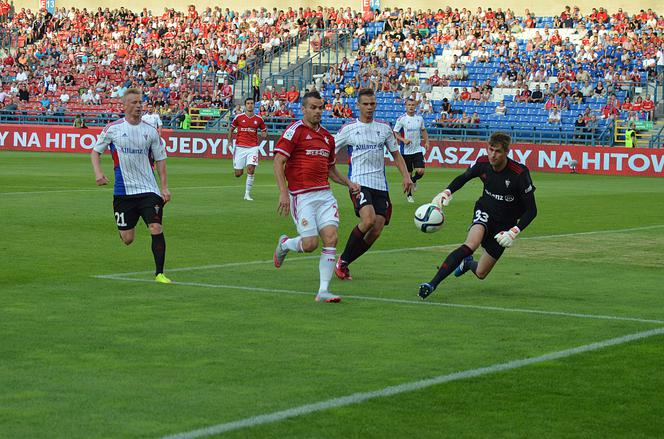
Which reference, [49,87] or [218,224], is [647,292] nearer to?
[218,224]

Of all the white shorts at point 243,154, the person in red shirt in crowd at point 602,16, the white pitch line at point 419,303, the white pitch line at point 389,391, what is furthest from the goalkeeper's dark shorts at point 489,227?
the person in red shirt in crowd at point 602,16

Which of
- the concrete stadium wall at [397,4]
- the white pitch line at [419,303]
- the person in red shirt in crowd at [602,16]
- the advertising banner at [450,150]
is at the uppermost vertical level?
the concrete stadium wall at [397,4]

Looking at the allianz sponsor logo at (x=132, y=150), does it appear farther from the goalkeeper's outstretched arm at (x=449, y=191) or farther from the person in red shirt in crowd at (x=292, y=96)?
the person in red shirt in crowd at (x=292, y=96)

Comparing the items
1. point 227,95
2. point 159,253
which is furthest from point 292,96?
point 159,253

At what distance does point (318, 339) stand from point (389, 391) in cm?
194

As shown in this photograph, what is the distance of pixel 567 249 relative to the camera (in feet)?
55.8

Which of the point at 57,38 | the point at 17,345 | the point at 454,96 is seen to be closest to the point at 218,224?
the point at 17,345

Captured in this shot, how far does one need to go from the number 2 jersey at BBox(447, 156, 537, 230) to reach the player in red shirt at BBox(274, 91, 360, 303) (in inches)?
48.7

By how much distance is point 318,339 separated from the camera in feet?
31.7

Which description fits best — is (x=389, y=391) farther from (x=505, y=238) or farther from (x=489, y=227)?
(x=489, y=227)

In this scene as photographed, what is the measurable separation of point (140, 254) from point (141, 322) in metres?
5.36

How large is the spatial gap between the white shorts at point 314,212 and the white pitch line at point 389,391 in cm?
322

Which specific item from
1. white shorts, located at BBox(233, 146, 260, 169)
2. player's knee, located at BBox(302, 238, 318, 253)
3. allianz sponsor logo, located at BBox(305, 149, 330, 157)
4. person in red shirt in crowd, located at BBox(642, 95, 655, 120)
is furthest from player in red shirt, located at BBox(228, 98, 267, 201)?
person in red shirt in crowd, located at BBox(642, 95, 655, 120)

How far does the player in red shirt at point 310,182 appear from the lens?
11.8 metres
